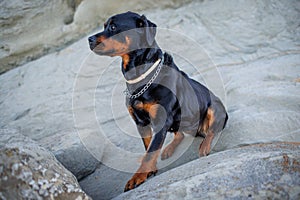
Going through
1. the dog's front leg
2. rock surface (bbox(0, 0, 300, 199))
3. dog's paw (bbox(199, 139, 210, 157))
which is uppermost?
the dog's front leg

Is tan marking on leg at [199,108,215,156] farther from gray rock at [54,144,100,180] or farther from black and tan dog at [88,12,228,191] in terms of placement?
gray rock at [54,144,100,180]

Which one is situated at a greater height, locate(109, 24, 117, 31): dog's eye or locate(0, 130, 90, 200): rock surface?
locate(109, 24, 117, 31): dog's eye

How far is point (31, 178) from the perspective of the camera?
7.04ft

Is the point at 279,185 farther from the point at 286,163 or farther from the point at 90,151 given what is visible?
the point at 90,151

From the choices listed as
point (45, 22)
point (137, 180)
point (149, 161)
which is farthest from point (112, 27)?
point (45, 22)

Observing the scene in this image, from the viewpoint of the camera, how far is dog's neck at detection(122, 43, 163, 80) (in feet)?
9.61

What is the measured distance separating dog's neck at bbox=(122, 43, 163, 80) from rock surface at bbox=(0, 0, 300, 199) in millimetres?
952

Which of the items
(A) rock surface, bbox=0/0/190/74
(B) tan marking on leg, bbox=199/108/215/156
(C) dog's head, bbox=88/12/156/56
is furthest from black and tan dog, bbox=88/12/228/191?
(A) rock surface, bbox=0/0/190/74

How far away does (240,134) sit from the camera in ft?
11.2

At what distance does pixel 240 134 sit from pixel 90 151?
143 centimetres

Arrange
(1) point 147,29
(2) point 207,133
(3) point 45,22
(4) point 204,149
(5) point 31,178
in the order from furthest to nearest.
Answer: (3) point 45,22 → (2) point 207,133 → (4) point 204,149 → (1) point 147,29 → (5) point 31,178

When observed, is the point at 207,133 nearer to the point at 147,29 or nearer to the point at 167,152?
the point at 167,152

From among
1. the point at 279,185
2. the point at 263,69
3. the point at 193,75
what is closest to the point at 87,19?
the point at 193,75

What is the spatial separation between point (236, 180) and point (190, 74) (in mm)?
3106
